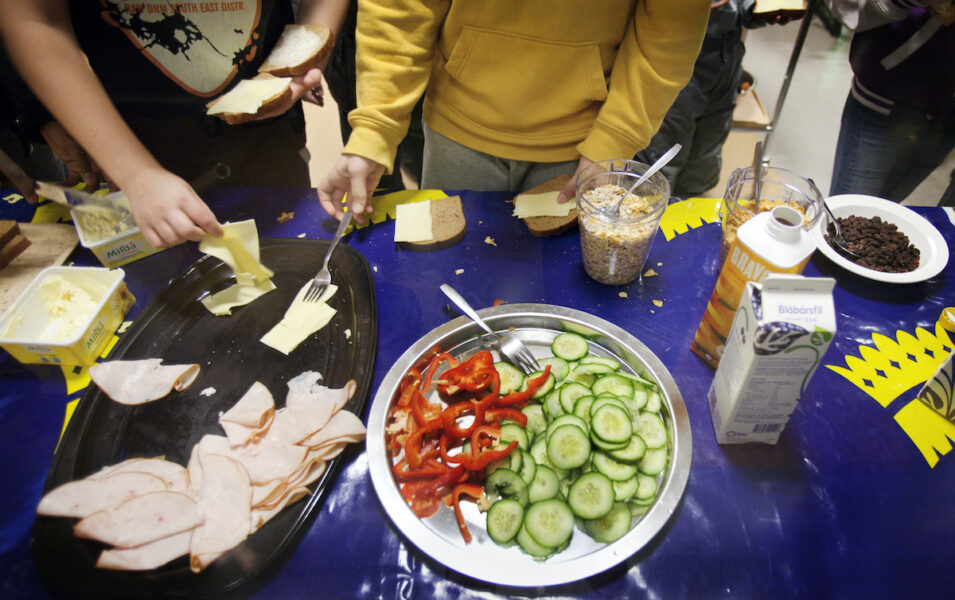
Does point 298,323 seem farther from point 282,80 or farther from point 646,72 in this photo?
point 646,72

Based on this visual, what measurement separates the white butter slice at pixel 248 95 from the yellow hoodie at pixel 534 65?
31 cm

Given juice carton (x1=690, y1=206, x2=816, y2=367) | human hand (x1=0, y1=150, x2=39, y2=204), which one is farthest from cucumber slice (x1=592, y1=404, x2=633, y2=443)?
human hand (x1=0, y1=150, x2=39, y2=204)

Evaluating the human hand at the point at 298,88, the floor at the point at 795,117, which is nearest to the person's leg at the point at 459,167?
the human hand at the point at 298,88

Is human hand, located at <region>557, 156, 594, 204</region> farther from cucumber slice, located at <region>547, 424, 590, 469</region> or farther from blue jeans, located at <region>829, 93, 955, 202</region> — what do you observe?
blue jeans, located at <region>829, 93, 955, 202</region>

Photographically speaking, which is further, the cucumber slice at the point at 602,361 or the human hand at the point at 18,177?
the human hand at the point at 18,177

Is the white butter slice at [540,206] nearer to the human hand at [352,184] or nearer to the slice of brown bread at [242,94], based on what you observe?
the human hand at [352,184]

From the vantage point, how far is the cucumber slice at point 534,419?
1194 mm

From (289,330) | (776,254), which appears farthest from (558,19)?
(289,330)

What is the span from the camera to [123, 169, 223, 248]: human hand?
1461 millimetres

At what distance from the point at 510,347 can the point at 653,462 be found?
447 millimetres

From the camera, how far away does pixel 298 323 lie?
1435 millimetres

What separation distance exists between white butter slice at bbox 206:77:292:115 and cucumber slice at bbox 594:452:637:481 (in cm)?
148

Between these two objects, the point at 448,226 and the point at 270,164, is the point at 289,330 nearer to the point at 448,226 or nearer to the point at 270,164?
the point at 448,226

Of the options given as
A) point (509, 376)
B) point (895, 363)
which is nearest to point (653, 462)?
point (509, 376)
